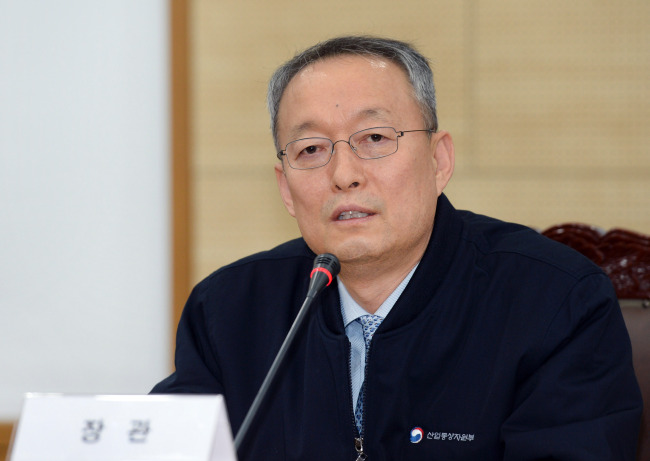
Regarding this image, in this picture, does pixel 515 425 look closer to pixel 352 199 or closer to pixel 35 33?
pixel 352 199

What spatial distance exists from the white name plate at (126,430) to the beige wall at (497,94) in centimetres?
192

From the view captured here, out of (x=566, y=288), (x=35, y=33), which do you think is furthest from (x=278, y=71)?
(x=35, y=33)

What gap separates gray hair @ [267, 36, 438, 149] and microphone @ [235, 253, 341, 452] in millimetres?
438

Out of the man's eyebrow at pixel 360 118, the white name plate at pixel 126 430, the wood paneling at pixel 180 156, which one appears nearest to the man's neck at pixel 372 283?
the man's eyebrow at pixel 360 118

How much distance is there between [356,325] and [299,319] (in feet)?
1.37

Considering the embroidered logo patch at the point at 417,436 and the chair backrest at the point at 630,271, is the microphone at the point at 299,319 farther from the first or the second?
the chair backrest at the point at 630,271

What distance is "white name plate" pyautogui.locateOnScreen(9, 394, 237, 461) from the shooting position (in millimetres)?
819

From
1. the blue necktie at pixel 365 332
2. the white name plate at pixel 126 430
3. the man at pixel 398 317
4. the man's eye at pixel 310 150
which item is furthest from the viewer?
the man's eye at pixel 310 150

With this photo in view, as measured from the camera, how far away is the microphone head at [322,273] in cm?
116

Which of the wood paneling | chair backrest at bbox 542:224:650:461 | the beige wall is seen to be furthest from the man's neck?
the wood paneling

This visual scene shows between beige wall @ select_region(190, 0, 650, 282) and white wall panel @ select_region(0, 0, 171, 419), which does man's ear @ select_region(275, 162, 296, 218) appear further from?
white wall panel @ select_region(0, 0, 171, 419)

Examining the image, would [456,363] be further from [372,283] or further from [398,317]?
[372,283]

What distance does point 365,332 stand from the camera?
144cm

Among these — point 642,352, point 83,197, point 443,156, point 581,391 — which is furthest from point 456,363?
point 83,197
